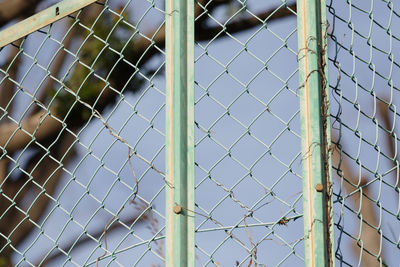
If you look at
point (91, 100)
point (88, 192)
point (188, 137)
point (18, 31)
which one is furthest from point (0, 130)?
point (188, 137)

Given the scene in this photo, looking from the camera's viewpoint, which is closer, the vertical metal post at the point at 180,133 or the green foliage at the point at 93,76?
the vertical metal post at the point at 180,133

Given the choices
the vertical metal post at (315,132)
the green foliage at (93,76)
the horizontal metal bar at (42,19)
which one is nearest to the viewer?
the vertical metal post at (315,132)

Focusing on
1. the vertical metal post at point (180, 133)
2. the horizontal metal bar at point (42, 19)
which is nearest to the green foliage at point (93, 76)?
the horizontal metal bar at point (42, 19)

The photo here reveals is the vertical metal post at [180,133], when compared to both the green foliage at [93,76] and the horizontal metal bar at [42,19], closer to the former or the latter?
the horizontal metal bar at [42,19]

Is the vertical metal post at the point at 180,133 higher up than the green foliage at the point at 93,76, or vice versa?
the green foliage at the point at 93,76

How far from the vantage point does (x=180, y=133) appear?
98.5 inches

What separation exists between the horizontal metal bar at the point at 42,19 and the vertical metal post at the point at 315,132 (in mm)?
836

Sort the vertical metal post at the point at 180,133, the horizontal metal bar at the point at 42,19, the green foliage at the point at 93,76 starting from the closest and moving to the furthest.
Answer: the vertical metal post at the point at 180,133 → the horizontal metal bar at the point at 42,19 → the green foliage at the point at 93,76

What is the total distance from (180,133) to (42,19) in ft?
3.02

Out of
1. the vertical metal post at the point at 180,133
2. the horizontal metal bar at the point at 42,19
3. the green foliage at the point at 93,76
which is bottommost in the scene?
the vertical metal post at the point at 180,133

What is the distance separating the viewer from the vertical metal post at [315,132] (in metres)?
2.29

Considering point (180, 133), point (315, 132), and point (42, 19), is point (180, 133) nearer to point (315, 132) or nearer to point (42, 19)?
point (315, 132)

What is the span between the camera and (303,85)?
2408mm

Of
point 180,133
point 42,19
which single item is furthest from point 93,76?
point 180,133
